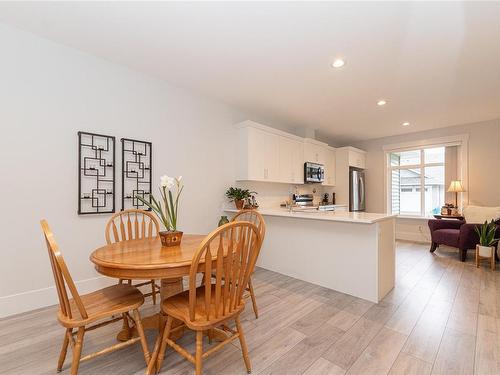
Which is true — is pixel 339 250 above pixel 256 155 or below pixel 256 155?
below

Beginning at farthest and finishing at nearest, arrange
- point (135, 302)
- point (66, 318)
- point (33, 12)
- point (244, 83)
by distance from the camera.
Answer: point (244, 83)
point (33, 12)
point (135, 302)
point (66, 318)

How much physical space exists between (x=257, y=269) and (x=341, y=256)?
1331 mm

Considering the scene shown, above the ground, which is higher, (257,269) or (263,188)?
(263,188)

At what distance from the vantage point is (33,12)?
6.53 feet

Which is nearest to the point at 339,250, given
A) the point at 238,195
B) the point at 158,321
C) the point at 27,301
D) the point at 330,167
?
the point at 238,195

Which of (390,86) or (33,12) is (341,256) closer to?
(390,86)

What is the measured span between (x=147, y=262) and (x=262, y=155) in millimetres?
2911

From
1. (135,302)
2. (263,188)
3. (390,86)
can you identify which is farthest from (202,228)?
(390,86)

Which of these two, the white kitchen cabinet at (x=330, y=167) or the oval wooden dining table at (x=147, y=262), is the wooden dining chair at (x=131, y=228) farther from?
the white kitchen cabinet at (x=330, y=167)

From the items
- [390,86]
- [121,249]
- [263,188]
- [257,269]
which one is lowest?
[257,269]

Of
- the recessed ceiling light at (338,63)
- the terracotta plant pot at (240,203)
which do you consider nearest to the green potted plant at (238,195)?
the terracotta plant pot at (240,203)

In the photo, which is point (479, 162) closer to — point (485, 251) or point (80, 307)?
point (485, 251)

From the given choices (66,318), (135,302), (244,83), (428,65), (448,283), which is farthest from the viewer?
(244,83)

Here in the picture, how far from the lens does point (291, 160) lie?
4.57 m
